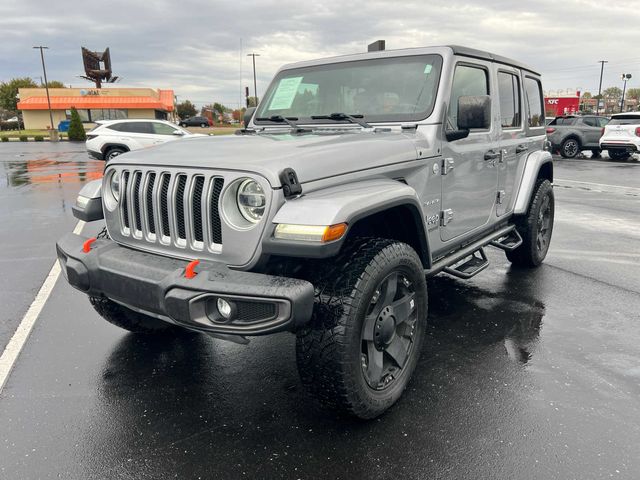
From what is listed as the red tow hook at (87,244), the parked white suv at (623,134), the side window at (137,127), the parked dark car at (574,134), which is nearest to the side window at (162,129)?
the side window at (137,127)

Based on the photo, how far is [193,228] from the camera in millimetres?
2652

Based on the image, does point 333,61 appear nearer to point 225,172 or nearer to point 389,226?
point 389,226

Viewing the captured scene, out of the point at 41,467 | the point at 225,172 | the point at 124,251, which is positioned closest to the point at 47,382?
the point at 41,467

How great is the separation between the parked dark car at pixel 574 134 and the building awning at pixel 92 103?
166ft

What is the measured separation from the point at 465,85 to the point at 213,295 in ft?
8.62

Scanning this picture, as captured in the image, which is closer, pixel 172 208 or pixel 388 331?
pixel 172 208

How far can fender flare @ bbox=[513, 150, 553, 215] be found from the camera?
4964 millimetres

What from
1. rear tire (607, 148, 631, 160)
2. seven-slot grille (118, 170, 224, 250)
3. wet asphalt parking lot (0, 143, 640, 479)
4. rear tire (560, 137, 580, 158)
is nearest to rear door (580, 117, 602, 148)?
rear tire (560, 137, 580, 158)

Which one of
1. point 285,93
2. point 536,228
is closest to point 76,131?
point 285,93

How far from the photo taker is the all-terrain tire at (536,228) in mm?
5285

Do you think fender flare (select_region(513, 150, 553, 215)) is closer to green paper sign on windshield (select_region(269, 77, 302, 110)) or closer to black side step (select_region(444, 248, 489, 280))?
black side step (select_region(444, 248, 489, 280))

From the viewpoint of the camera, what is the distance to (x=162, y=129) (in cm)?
1714

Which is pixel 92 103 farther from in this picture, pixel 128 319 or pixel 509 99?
pixel 128 319

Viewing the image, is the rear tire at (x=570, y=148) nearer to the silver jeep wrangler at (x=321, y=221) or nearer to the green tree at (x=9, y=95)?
the silver jeep wrangler at (x=321, y=221)
